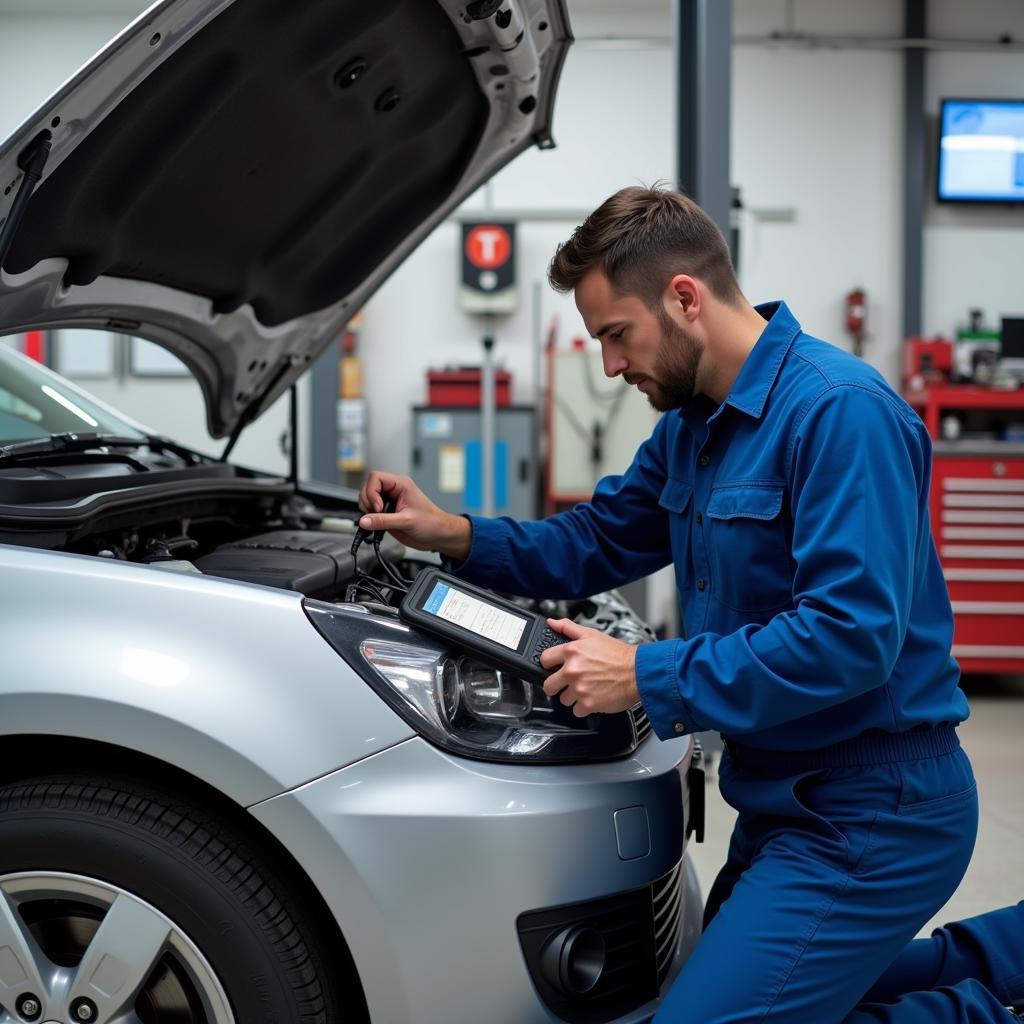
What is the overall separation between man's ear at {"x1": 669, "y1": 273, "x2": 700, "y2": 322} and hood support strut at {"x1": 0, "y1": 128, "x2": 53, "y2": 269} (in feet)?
2.37

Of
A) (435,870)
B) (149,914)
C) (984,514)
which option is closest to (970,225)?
(984,514)

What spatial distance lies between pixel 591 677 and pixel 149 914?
50 cm

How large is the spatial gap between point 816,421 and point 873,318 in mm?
5466

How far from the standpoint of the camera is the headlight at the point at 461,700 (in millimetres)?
1066

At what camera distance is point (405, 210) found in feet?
6.38

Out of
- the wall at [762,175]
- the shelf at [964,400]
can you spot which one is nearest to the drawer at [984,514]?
the shelf at [964,400]

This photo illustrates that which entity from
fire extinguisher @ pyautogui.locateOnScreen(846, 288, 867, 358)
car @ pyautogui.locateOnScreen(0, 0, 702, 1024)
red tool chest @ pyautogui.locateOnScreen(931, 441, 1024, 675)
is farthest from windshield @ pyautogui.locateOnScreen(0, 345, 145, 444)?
fire extinguisher @ pyautogui.locateOnScreen(846, 288, 867, 358)

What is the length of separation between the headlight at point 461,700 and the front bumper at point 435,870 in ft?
0.12

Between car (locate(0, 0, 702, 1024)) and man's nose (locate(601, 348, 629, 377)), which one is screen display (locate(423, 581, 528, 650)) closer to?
car (locate(0, 0, 702, 1024))

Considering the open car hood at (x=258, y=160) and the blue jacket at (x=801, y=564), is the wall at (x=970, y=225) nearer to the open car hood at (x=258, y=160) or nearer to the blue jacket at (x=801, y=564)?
the open car hood at (x=258, y=160)

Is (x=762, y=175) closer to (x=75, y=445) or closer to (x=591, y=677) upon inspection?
(x=75, y=445)

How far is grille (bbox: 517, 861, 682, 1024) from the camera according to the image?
1058mm

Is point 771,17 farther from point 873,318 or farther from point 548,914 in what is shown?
point 548,914

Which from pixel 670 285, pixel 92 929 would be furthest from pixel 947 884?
pixel 92 929
